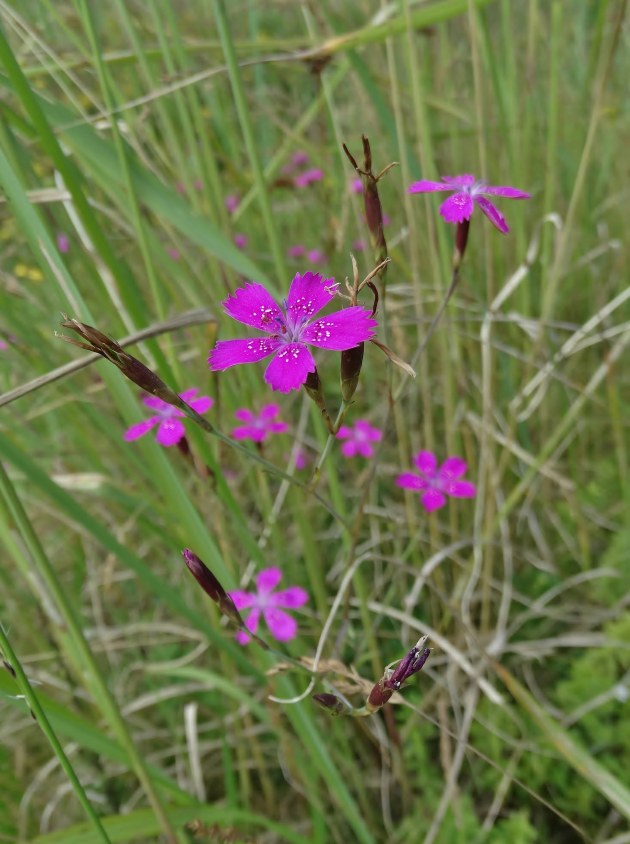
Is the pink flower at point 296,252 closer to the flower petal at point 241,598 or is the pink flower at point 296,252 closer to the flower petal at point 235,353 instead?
the flower petal at point 241,598

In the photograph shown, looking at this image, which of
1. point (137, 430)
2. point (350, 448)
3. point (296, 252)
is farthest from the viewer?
point (296, 252)

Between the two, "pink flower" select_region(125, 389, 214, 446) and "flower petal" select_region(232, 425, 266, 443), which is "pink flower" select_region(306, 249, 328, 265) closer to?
"flower petal" select_region(232, 425, 266, 443)

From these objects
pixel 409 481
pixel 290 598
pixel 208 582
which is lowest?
pixel 290 598

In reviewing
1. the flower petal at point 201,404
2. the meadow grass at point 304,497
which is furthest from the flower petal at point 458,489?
the flower petal at point 201,404

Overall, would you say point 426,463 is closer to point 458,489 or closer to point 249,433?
point 458,489

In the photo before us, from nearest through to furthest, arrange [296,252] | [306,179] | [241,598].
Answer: [241,598]
[306,179]
[296,252]

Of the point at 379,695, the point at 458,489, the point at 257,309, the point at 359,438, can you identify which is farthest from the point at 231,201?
the point at 379,695
